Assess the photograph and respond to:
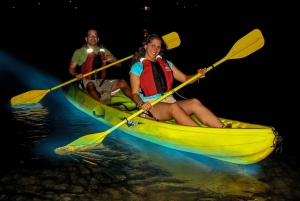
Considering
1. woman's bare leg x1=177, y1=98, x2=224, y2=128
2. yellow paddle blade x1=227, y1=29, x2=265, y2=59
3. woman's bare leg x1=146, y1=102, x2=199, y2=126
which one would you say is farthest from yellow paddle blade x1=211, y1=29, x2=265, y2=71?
woman's bare leg x1=146, y1=102, x2=199, y2=126

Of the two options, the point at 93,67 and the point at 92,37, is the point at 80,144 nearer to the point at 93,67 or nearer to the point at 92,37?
the point at 93,67

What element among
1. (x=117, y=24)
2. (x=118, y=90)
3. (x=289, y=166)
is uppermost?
(x=117, y=24)

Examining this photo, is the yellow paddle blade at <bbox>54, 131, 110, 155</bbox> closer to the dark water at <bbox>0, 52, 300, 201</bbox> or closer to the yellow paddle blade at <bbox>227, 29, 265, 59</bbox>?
the dark water at <bbox>0, 52, 300, 201</bbox>

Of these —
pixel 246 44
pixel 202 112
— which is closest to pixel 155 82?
pixel 202 112

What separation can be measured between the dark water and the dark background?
1.24 meters

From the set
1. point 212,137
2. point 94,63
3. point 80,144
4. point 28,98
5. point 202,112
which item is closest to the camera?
point 212,137

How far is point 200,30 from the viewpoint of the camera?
28.5 m

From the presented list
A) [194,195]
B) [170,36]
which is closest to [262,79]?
[170,36]

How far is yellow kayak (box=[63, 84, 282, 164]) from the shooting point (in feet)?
11.8

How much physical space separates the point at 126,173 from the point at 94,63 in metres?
3.42

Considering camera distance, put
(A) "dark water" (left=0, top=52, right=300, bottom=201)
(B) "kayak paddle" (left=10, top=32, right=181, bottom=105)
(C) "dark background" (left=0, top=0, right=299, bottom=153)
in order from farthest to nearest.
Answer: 1. (C) "dark background" (left=0, top=0, right=299, bottom=153)
2. (B) "kayak paddle" (left=10, top=32, right=181, bottom=105)
3. (A) "dark water" (left=0, top=52, right=300, bottom=201)

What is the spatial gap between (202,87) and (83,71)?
16.1ft

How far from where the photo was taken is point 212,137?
3857mm

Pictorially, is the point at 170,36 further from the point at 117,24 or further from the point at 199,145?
the point at 117,24
